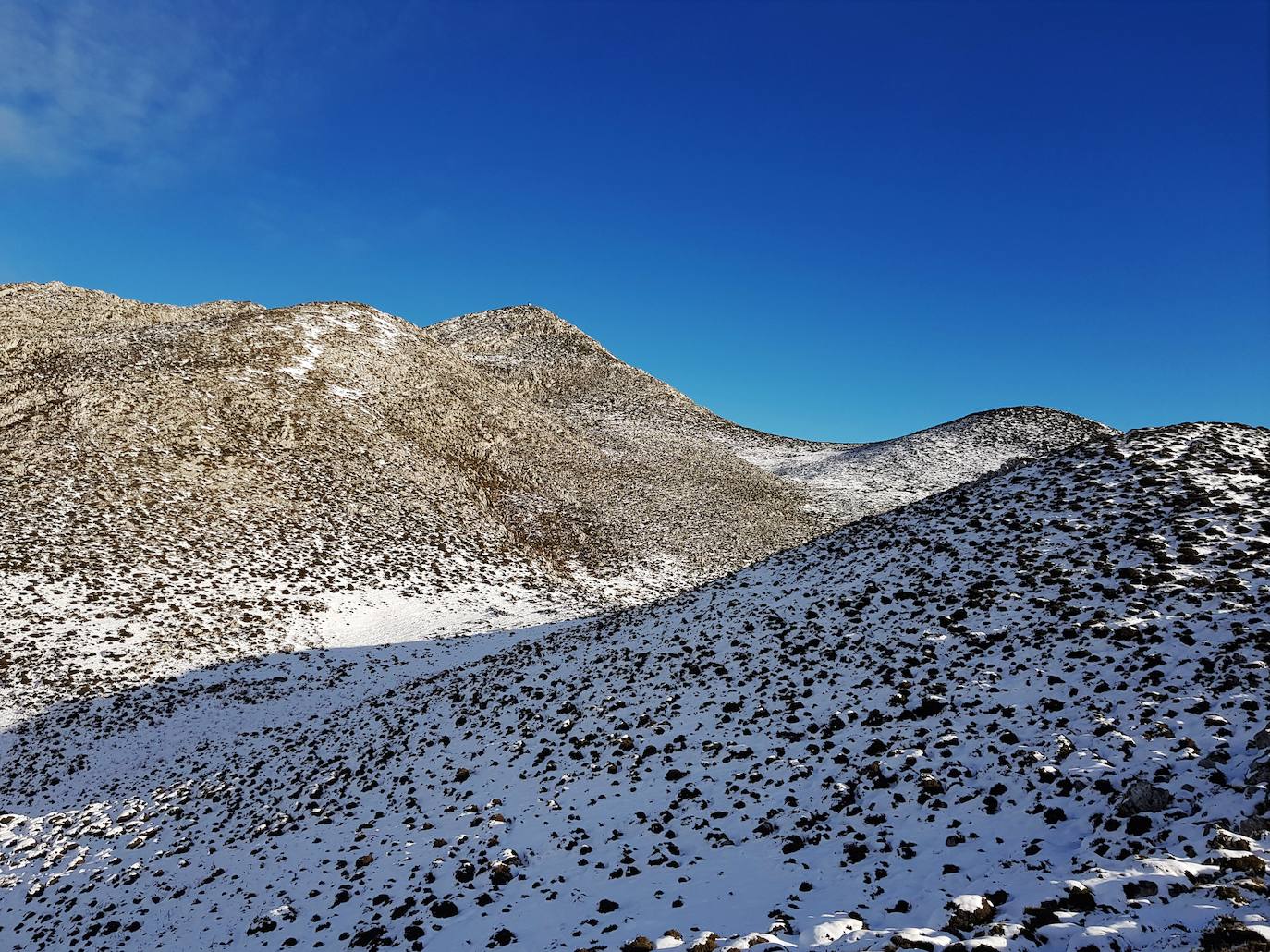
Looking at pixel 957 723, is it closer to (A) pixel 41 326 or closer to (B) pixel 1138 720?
(B) pixel 1138 720

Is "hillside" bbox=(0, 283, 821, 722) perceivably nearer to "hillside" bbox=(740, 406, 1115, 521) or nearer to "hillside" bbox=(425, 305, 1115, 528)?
"hillside" bbox=(425, 305, 1115, 528)

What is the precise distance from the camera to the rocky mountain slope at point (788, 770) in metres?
7.90

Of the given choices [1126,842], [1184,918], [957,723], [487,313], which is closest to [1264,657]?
[957,723]

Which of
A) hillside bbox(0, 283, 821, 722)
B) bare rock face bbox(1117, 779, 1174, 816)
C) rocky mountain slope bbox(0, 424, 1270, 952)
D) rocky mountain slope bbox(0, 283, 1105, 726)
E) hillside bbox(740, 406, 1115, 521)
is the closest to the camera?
rocky mountain slope bbox(0, 424, 1270, 952)

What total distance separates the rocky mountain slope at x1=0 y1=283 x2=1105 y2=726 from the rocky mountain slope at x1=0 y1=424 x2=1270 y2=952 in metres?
5.39

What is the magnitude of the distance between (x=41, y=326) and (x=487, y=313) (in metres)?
58.7

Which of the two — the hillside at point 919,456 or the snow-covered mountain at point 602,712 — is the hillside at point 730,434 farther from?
the snow-covered mountain at point 602,712

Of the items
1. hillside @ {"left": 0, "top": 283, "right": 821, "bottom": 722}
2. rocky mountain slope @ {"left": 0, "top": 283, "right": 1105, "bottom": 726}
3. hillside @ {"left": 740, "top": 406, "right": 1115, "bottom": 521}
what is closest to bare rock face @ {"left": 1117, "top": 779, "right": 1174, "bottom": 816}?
rocky mountain slope @ {"left": 0, "top": 283, "right": 1105, "bottom": 726}

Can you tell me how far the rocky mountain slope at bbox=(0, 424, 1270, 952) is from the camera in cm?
790

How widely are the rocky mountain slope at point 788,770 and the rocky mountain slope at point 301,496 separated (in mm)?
5391

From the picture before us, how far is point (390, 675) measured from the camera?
23594 mm

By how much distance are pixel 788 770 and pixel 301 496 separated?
3220 cm

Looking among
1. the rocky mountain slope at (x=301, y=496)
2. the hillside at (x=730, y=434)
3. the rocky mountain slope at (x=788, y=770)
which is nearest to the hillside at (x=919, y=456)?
the hillside at (x=730, y=434)

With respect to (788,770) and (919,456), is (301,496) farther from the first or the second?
(919,456)
